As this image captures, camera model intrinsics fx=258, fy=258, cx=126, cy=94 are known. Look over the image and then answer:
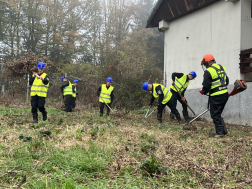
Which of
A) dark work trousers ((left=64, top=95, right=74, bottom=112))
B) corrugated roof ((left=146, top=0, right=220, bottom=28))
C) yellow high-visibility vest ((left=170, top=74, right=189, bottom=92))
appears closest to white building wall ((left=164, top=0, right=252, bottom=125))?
corrugated roof ((left=146, top=0, right=220, bottom=28))

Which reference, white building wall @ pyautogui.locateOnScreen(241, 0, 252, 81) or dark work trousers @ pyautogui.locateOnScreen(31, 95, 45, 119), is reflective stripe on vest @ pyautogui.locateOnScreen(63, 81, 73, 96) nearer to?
dark work trousers @ pyautogui.locateOnScreen(31, 95, 45, 119)

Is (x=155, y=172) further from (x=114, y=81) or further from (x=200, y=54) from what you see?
(x=114, y=81)

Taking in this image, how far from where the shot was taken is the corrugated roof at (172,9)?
9969 mm

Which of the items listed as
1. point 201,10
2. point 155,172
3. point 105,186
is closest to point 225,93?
point 155,172

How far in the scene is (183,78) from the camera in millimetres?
9266

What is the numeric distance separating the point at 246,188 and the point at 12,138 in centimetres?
358

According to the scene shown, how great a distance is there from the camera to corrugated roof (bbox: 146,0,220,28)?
392 inches

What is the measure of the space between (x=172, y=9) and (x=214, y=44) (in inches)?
119

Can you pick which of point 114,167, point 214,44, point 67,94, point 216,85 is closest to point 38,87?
point 67,94

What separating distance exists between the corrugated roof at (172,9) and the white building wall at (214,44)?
0.74ft

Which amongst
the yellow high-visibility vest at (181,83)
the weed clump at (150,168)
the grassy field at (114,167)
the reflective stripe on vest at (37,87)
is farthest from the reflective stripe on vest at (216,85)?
the reflective stripe on vest at (37,87)

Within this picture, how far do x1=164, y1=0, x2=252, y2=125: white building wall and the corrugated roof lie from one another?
23 cm

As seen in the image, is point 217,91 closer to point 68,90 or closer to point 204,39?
point 204,39

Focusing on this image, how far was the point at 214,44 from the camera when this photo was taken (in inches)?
367
